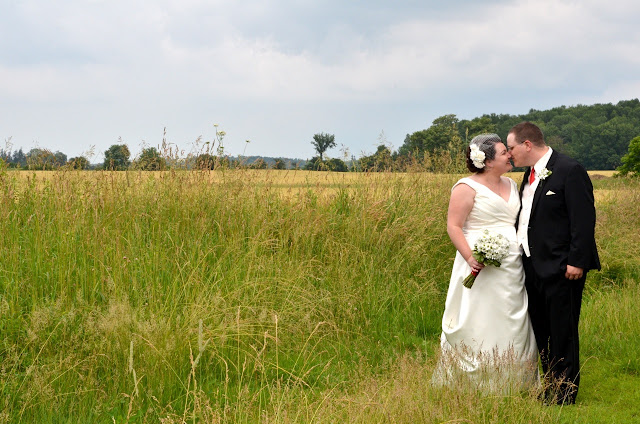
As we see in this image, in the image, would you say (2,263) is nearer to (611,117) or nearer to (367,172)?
(367,172)

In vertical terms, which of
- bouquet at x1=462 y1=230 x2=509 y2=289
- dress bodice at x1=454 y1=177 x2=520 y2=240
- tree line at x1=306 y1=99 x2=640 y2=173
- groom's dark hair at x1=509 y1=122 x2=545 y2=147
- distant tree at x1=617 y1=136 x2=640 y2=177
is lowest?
bouquet at x1=462 y1=230 x2=509 y2=289

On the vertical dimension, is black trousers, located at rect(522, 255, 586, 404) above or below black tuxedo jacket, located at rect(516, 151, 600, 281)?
below

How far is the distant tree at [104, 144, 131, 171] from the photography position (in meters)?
8.88

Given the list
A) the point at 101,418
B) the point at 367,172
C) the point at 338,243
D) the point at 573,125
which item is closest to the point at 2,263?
the point at 101,418

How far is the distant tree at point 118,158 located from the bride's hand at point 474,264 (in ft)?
19.3

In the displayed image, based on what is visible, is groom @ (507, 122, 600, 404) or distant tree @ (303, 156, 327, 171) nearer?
groom @ (507, 122, 600, 404)

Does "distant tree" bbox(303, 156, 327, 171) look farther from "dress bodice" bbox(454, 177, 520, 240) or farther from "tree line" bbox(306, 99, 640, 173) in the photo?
"tree line" bbox(306, 99, 640, 173)

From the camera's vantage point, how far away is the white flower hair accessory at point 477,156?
480cm

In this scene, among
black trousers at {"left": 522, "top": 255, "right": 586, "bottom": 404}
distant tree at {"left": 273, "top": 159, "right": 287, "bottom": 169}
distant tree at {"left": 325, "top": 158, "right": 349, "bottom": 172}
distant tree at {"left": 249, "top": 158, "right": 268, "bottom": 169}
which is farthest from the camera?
distant tree at {"left": 325, "top": 158, "right": 349, "bottom": 172}

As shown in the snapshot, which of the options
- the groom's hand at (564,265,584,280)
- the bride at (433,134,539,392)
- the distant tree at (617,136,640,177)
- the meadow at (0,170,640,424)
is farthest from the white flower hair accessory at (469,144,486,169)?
the distant tree at (617,136,640,177)

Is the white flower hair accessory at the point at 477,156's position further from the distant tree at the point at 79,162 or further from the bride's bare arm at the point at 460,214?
the distant tree at the point at 79,162

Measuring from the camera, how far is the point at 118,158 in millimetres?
9039

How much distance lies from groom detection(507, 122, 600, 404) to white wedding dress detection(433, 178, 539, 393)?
0.42 feet

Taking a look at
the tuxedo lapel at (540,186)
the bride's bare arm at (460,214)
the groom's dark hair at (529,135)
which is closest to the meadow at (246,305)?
the bride's bare arm at (460,214)
